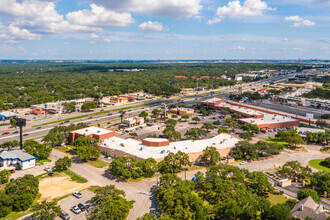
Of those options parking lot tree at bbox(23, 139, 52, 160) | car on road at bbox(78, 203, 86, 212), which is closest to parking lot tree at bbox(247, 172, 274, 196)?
car on road at bbox(78, 203, 86, 212)

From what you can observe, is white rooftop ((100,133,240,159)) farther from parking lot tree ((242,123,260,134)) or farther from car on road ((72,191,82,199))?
car on road ((72,191,82,199))

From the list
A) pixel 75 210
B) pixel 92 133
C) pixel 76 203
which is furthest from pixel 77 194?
pixel 92 133

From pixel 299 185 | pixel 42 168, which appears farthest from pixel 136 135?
pixel 299 185

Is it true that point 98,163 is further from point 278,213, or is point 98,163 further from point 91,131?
point 278,213

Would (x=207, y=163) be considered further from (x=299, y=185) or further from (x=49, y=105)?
(x=49, y=105)

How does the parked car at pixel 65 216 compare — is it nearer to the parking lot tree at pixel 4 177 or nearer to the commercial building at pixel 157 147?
the parking lot tree at pixel 4 177

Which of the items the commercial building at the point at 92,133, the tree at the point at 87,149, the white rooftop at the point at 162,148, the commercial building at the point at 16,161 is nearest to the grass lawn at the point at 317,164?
the white rooftop at the point at 162,148
